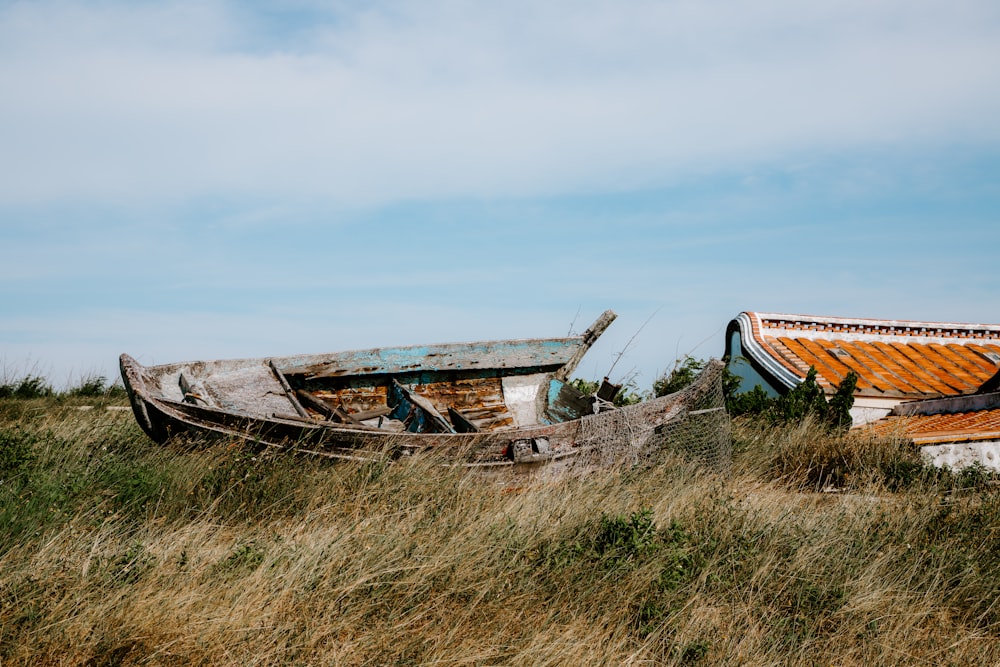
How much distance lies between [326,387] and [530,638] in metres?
6.24

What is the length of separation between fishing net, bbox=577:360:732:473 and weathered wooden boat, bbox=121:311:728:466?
1cm

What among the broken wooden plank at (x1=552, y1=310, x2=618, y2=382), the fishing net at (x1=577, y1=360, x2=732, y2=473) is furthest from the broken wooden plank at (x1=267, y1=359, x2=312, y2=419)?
the broken wooden plank at (x1=552, y1=310, x2=618, y2=382)

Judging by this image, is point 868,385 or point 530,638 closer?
point 530,638

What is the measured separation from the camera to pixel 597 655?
441 cm

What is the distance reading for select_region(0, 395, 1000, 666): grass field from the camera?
423 cm

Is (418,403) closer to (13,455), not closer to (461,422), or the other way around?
(461,422)

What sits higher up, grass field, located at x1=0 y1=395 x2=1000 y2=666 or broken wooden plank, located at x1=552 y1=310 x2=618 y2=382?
broken wooden plank, located at x1=552 y1=310 x2=618 y2=382

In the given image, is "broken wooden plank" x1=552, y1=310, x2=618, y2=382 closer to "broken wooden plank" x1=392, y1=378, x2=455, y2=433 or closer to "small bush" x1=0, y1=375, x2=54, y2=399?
"broken wooden plank" x1=392, y1=378, x2=455, y2=433

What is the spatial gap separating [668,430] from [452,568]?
171 inches

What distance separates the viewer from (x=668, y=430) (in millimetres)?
8844

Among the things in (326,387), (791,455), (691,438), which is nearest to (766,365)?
(791,455)

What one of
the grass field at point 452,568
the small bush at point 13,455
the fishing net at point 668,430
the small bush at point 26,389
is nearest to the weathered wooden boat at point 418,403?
the fishing net at point 668,430

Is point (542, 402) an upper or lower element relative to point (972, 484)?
upper

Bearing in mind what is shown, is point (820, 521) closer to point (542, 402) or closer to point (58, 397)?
point (542, 402)
